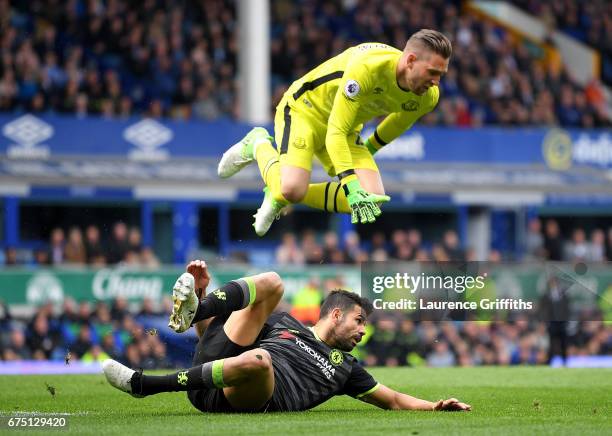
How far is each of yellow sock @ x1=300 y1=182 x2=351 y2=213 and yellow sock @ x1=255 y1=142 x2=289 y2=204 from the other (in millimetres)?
314

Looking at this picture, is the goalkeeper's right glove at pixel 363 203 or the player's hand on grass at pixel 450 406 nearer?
the player's hand on grass at pixel 450 406

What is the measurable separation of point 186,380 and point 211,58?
17436mm

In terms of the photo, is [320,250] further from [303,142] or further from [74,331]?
[303,142]

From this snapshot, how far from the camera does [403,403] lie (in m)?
8.47

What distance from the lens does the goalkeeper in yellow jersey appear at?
950 cm

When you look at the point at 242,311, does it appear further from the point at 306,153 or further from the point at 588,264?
the point at 588,264

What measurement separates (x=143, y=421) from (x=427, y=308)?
3.68 meters

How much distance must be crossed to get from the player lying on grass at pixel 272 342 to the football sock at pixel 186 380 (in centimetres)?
14

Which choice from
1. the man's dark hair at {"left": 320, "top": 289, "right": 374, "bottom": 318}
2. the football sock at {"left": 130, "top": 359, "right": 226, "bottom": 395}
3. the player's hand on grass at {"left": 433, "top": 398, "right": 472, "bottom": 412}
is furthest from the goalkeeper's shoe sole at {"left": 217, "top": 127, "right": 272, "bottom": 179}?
the football sock at {"left": 130, "top": 359, "right": 226, "bottom": 395}

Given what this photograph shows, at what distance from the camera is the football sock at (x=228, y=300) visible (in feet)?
26.5

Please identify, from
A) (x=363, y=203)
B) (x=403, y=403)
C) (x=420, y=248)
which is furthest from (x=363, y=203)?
(x=420, y=248)

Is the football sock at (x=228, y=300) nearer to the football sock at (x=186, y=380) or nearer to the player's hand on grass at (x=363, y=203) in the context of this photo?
the football sock at (x=186, y=380)

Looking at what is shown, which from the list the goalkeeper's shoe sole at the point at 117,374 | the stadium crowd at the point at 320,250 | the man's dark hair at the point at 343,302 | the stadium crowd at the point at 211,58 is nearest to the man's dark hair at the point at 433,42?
the man's dark hair at the point at 343,302

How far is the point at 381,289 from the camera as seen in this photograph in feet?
35.3
